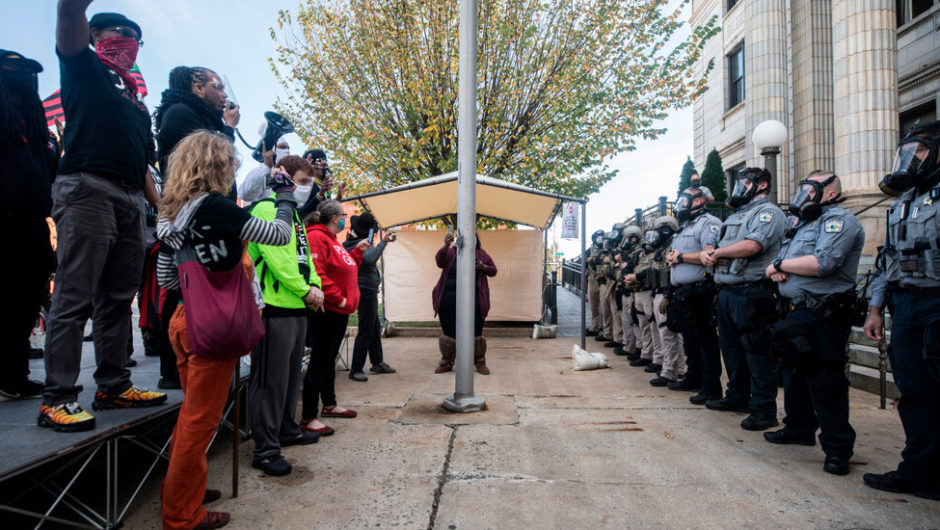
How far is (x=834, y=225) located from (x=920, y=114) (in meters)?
11.2

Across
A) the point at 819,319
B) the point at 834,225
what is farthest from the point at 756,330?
the point at 834,225

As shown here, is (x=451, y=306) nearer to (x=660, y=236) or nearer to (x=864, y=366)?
(x=660, y=236)

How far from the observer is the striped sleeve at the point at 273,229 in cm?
248

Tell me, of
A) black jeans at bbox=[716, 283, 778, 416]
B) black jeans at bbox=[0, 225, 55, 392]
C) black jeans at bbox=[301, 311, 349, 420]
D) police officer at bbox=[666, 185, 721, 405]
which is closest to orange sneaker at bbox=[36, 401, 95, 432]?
black jeans at bbox=[0, 225, 55, 392]

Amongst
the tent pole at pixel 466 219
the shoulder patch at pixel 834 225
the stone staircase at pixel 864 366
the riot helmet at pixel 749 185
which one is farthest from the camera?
the stone staircase at pixel 864 366

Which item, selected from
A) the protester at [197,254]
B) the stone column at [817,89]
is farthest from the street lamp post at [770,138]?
the protester at [197,254]

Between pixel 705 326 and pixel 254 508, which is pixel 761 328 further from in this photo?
pixel 254 508

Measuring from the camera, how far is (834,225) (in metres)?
3.59

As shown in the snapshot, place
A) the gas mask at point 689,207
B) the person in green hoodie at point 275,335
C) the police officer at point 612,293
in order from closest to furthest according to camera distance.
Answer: the person in green hoodie at point 275,335 → the gas mask at point 689,207 → the police officer at point 612,293

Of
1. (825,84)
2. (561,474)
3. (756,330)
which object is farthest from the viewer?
(825,84)

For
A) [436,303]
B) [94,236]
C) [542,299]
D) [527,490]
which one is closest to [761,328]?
[527,490]

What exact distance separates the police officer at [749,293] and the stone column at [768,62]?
438 inches

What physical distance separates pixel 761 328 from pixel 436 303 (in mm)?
4150

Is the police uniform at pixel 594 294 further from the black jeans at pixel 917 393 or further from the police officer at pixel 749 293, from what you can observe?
the black jeans at pixel 917 393
